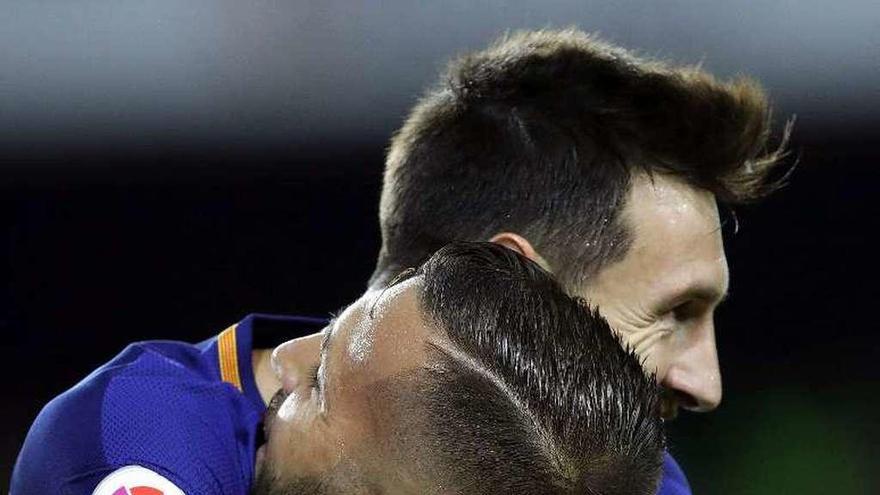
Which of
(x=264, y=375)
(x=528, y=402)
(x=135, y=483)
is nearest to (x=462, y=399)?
(x=528, y=402)

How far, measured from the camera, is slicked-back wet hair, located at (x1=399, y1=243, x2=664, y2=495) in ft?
3.56

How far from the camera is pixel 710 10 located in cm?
354

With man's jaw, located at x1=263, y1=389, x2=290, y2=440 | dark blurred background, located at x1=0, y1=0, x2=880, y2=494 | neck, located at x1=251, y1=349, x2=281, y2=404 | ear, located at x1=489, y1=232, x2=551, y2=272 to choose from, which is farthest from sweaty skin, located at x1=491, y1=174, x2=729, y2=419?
dark blurred background, located at x1=0, y1=0, x2=880, y2=494

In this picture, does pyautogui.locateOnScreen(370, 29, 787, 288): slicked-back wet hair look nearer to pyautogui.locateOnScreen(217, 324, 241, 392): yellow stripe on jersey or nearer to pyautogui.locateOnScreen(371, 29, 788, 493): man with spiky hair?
pyautogui.locateOnScreen(371, 29, 788, 493): man with spiky hair

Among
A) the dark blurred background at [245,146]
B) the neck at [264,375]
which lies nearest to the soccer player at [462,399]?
the neck at [264,375]

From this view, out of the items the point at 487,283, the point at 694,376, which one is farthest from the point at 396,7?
the point at 487,283

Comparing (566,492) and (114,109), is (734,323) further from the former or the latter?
(566,492)

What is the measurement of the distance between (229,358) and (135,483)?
31cm

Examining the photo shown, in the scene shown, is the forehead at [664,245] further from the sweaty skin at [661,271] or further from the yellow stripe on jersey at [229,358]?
the yellow stripe on jersey at [229,358]

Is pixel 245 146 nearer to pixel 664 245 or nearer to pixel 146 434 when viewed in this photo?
pixel 664 245

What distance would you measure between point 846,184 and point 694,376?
2.05 meters

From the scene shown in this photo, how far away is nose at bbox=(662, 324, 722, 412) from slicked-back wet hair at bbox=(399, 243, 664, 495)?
1.76ft

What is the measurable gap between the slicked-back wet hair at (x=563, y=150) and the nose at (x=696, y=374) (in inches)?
5.8

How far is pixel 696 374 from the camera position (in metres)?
1.66
